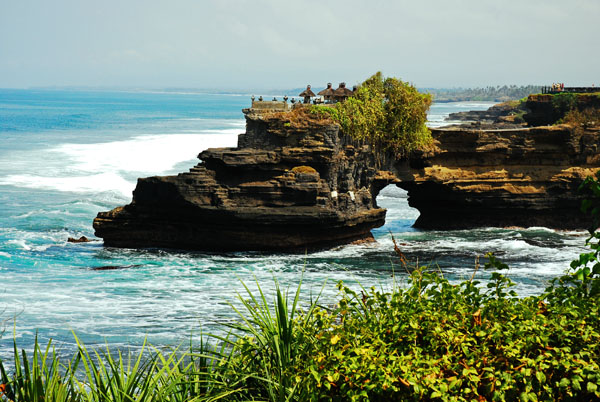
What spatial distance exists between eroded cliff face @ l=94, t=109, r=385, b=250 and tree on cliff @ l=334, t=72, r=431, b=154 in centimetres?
307

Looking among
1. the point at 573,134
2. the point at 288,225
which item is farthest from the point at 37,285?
the point at 573,134

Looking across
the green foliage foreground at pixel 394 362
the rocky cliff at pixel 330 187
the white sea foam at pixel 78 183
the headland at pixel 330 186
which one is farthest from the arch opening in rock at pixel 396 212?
the green foliage foreground at pixel 394 362

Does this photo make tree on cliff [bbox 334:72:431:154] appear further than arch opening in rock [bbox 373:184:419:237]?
No

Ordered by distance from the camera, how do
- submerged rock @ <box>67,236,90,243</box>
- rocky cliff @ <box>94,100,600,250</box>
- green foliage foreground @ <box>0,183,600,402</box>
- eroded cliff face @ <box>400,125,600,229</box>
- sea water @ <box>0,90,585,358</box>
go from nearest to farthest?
1. green foliage foreground @ <box>0,183,600,402</box>
2. sea water @ <box>0,90,585,358</box>
3. rocky cliff @ <box>94,100,600,250</box>
4. submerged rock @ <box>67,236,90,243</box>
5. eroded cliff face @ <box>400,125,600,229</box>

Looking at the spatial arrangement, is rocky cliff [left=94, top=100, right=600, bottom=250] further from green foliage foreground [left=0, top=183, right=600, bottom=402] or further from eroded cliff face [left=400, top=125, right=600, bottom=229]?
green foliage foreground [left=0, top=183, right=600, bottom=402]

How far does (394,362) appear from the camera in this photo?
658cm

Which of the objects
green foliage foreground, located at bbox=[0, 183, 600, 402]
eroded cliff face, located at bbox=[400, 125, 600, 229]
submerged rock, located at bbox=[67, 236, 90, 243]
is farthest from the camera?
eroded cliff face, located at bbox=[400, 125, 600, 229]

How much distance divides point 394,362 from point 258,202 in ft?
65.3

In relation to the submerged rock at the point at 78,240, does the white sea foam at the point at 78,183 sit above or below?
above

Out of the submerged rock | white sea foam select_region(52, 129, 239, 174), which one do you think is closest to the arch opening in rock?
the submerged rock

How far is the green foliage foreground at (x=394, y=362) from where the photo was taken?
626cm

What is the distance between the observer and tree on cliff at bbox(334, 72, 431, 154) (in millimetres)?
31250

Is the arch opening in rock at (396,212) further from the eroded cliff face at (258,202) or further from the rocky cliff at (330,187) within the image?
the eroded cliff face at (258,202)

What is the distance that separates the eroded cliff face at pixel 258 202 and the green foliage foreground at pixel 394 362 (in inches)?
732
